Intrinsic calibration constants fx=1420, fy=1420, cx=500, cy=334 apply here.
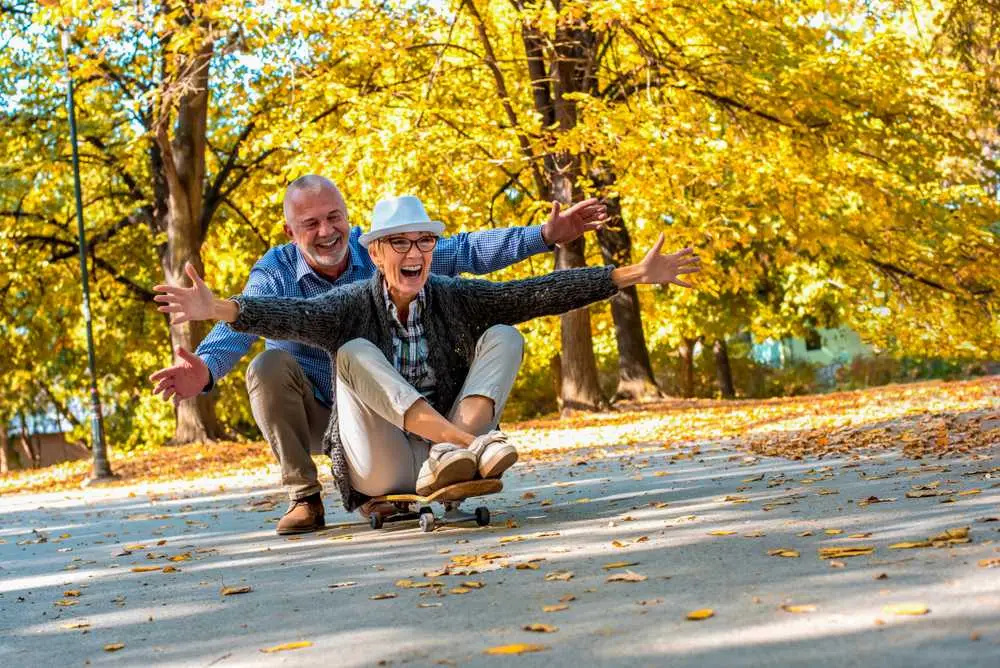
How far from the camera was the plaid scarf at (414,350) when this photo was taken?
22.9 feet

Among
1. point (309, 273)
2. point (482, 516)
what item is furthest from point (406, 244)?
point (482, 516)

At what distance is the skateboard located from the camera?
6277 millimetres

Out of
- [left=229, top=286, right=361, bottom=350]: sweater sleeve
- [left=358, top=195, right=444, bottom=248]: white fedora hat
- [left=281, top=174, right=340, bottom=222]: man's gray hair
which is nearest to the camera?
[left=229, top=286, right=361, bottom=350]: sweater sleeve

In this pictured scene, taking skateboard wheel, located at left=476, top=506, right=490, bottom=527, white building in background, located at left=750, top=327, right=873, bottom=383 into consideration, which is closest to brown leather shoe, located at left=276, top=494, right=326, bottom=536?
skateboard wheel, located at left=476, top=506, right=490, bottom=527

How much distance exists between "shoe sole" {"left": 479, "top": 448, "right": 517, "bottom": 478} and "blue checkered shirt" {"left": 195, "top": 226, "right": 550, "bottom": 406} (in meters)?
1.53

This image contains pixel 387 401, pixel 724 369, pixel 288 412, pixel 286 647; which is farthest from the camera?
pixel 724 369

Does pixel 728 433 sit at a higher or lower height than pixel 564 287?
lower

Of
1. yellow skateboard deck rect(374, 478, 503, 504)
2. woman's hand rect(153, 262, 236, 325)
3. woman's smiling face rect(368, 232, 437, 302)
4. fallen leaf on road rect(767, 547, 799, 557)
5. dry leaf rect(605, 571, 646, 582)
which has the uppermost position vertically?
woman's smiling face rect(368, 232, 437, 302)

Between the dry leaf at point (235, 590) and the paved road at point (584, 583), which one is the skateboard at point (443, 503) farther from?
the dry leaf at point (235, 590)

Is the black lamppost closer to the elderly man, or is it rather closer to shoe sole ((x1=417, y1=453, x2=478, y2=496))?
the elderly man

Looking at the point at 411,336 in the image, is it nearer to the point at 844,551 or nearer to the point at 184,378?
the point at 184,378

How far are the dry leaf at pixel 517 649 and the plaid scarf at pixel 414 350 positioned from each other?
10.8ft

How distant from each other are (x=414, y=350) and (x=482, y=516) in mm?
908

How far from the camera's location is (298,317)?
22.0 feet
